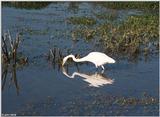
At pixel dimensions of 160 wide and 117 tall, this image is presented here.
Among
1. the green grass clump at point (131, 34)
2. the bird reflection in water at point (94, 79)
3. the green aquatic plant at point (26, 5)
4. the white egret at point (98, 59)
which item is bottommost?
the bird reflection in water at point (94, 79)

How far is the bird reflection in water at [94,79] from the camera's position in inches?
455

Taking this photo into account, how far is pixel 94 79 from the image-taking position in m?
11.9

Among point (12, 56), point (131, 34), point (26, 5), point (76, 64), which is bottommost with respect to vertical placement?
point (76, 64)

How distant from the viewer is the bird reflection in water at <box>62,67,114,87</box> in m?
11.6

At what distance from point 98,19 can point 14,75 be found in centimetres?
768

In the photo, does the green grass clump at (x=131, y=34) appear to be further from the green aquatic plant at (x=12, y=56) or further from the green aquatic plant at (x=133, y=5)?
the green aquatic plant at (x=133, y=5)

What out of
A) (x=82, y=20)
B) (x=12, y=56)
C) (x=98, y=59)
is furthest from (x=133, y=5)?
(x=12, y=56)

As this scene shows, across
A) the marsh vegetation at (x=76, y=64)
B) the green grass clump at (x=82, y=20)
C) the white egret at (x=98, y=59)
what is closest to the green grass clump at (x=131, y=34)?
the marsh vegetation at (x=76, y=64)

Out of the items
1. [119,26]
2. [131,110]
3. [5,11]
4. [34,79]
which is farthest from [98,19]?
[131,110]

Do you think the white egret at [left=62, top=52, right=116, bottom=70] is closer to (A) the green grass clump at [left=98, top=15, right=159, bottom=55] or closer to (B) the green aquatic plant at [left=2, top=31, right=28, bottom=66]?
(B) the green aquatic plant at [left=2, top=31, right=28, bottom=66]

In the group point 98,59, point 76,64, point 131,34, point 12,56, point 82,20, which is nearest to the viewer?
point 98,59

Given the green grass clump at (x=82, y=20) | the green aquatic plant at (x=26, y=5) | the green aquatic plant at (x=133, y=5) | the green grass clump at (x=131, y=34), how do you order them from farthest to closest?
the green aquatic plant at (x=133, y=5) < the green aquatic plant at (x=26, y=5) < the green grass clump at (x=82, y=20) < the green grass clump at (x=131, y=34)

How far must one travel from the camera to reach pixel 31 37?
15.5 metres

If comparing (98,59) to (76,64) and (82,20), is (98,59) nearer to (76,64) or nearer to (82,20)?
(76,64)
